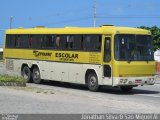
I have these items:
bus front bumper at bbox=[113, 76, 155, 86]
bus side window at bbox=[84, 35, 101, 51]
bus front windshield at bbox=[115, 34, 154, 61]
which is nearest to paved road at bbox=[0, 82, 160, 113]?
bus front bumper at bbox=[113, 76, 155, 86]

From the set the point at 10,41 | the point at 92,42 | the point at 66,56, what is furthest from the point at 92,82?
the point at 10,41

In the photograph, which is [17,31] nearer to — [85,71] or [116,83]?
[85,71]

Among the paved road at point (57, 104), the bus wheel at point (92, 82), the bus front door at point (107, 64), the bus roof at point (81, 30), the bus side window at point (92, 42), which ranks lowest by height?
the paved road at point (57, 104)

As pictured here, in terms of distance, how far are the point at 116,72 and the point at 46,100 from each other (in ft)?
20.5

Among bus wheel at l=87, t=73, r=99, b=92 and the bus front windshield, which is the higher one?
the bus front windshield

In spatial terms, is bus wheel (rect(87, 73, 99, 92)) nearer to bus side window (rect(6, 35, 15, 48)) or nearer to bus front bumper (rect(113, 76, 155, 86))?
bus front bumper (rect(113, 76, 155, 86))

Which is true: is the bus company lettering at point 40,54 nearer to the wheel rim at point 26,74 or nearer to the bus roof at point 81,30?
the bus roof at point 81,30

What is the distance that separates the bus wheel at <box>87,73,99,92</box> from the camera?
2467cm

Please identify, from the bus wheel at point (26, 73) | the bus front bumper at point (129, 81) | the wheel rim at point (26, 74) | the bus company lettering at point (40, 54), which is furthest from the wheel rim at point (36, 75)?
the bus front bumper at point (129, 81)

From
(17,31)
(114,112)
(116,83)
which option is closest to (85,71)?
(116,83)

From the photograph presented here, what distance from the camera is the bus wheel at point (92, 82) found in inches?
971

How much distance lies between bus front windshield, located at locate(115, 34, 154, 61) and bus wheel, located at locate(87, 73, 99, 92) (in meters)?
1.85

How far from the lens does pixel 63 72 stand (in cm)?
2722

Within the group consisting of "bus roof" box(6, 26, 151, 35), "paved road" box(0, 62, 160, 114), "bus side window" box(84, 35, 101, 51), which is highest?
"bus roof" box(6, 26, 151, 35)
